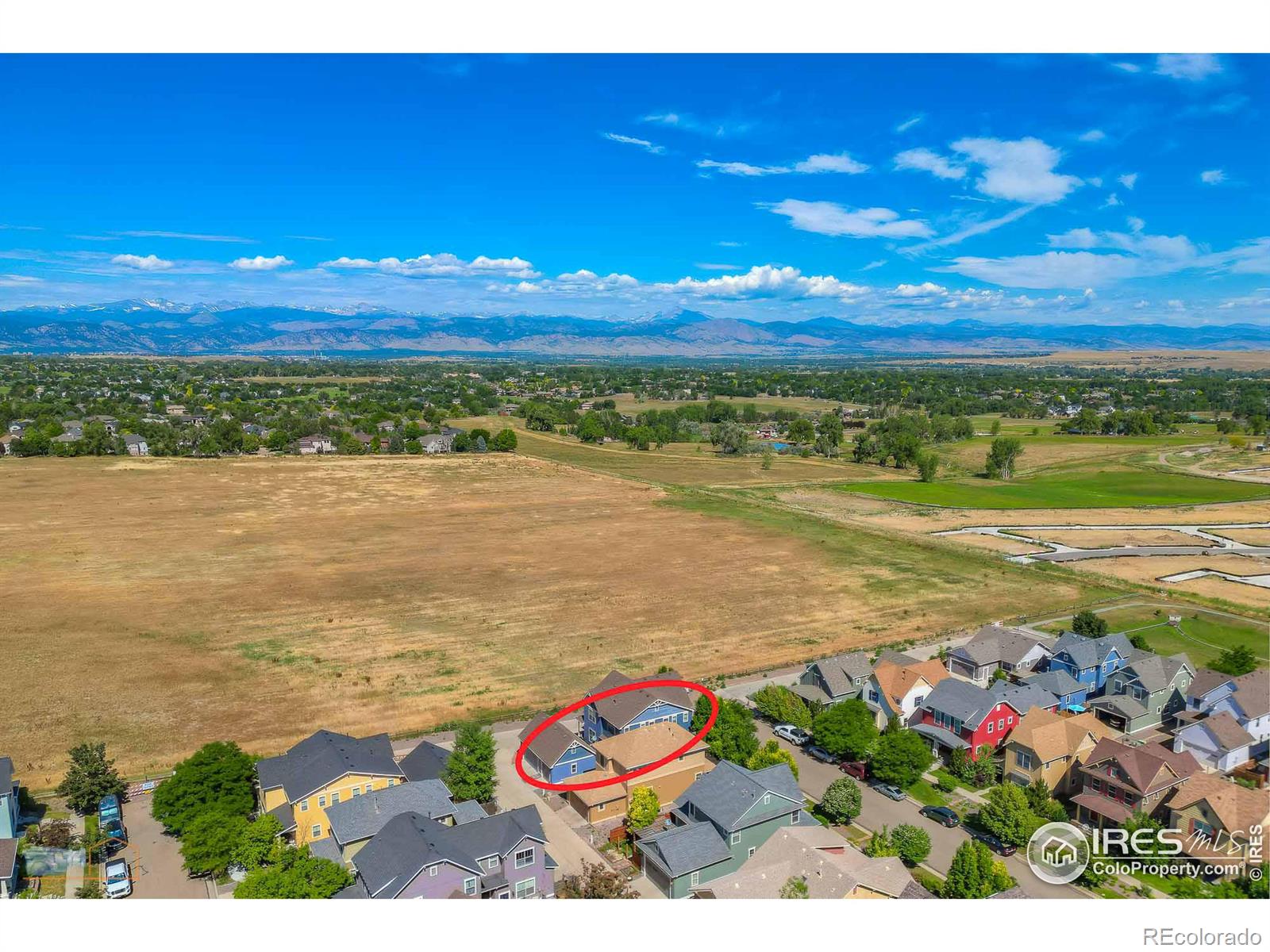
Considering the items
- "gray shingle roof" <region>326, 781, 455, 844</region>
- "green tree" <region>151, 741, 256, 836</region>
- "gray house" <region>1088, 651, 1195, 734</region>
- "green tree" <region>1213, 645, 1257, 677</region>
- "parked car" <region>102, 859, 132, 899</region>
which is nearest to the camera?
"parked car" <region>102, 859, 132, 899</region>

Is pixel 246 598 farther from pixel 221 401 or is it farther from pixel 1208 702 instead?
pixel 221 401

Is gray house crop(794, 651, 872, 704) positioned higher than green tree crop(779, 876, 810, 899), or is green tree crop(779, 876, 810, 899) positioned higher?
green tree crop(779, 876, 810, 899)

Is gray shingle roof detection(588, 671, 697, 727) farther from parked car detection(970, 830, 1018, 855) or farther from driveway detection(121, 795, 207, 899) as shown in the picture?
driveway detection(121, 795, 207, 899)

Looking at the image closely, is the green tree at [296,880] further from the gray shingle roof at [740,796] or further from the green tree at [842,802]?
the green tree at [842,802]

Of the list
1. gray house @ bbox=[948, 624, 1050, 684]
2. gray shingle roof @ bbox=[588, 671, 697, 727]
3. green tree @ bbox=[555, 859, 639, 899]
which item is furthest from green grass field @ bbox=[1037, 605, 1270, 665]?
green tree @ bbox=[555, 859, 639, 899]

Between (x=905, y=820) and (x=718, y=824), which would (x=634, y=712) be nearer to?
(x=718, y=824)

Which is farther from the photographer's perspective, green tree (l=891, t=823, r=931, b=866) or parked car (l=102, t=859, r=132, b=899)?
green tree (l=891, t=823, r=931, b=866)

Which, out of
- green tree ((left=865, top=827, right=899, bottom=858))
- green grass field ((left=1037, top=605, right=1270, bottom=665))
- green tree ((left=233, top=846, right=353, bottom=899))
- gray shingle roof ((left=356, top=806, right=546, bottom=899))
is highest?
gray shingle roof ((left=356, top=806, right=546, bottom=899))
